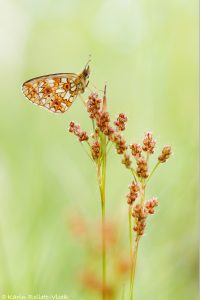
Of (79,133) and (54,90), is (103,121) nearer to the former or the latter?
(79,133)

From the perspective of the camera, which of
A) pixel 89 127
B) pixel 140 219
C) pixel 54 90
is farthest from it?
pixel 89 127

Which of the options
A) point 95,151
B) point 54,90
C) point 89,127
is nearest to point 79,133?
point 95,151

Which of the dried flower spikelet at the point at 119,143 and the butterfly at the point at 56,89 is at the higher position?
the butterfly at the point at 56,89

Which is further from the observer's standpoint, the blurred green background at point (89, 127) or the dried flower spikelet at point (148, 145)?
the blurred green background at point (89, 127)

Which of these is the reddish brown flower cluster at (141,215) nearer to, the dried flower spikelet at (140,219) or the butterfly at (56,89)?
the dried flower spikelet at (140,219)

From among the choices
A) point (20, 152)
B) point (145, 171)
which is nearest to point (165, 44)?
point (20, 152)

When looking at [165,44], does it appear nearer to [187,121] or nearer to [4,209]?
[187,121]

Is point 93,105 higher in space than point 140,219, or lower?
higher

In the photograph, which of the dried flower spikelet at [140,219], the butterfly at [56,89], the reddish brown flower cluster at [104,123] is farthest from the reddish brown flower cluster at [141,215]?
the butterfly at [56,89]
